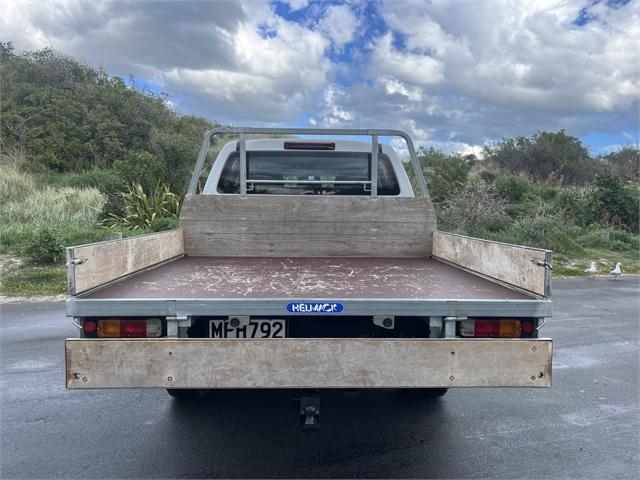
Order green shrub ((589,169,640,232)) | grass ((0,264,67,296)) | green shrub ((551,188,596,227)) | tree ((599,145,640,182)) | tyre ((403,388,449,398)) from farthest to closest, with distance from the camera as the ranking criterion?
tree ((599,145,640,182)) < green shrub ((589,169,640,232)) < green shrub ((551,188,596,227)) < grass ((0,264,67,296)) < tyre ((403,388,449,398))

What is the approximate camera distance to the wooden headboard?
4547 mm

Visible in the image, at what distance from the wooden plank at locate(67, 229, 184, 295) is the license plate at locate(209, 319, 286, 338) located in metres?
0.71

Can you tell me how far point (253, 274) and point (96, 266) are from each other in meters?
1.06

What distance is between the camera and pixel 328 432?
3.51 meters

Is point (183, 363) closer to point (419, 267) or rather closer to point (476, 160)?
point (419, 267)

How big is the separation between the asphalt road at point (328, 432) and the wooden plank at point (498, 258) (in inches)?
44.8

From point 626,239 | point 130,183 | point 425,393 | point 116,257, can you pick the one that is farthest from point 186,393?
point 626,239

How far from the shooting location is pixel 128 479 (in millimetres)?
2922

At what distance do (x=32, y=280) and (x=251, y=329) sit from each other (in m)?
7.66

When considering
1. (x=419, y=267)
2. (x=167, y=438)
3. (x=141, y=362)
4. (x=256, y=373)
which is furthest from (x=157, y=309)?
(x=419, y=267)

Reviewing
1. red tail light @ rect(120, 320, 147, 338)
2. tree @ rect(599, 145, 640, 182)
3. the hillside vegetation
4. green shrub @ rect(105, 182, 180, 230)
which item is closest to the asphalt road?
red tail light @ rect(120, 320, 147, 338)

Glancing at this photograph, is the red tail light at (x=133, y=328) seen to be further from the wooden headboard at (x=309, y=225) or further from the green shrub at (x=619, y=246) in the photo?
the green shrub at (x=619, y=246)

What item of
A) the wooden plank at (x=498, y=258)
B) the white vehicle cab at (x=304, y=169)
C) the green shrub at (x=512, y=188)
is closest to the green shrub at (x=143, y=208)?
the white vehicle cab at (x=304, y=169)

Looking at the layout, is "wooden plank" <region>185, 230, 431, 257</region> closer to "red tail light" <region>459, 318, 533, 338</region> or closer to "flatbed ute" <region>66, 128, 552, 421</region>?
"flatbed ute" <region>66, 128, 552, 421</region>
